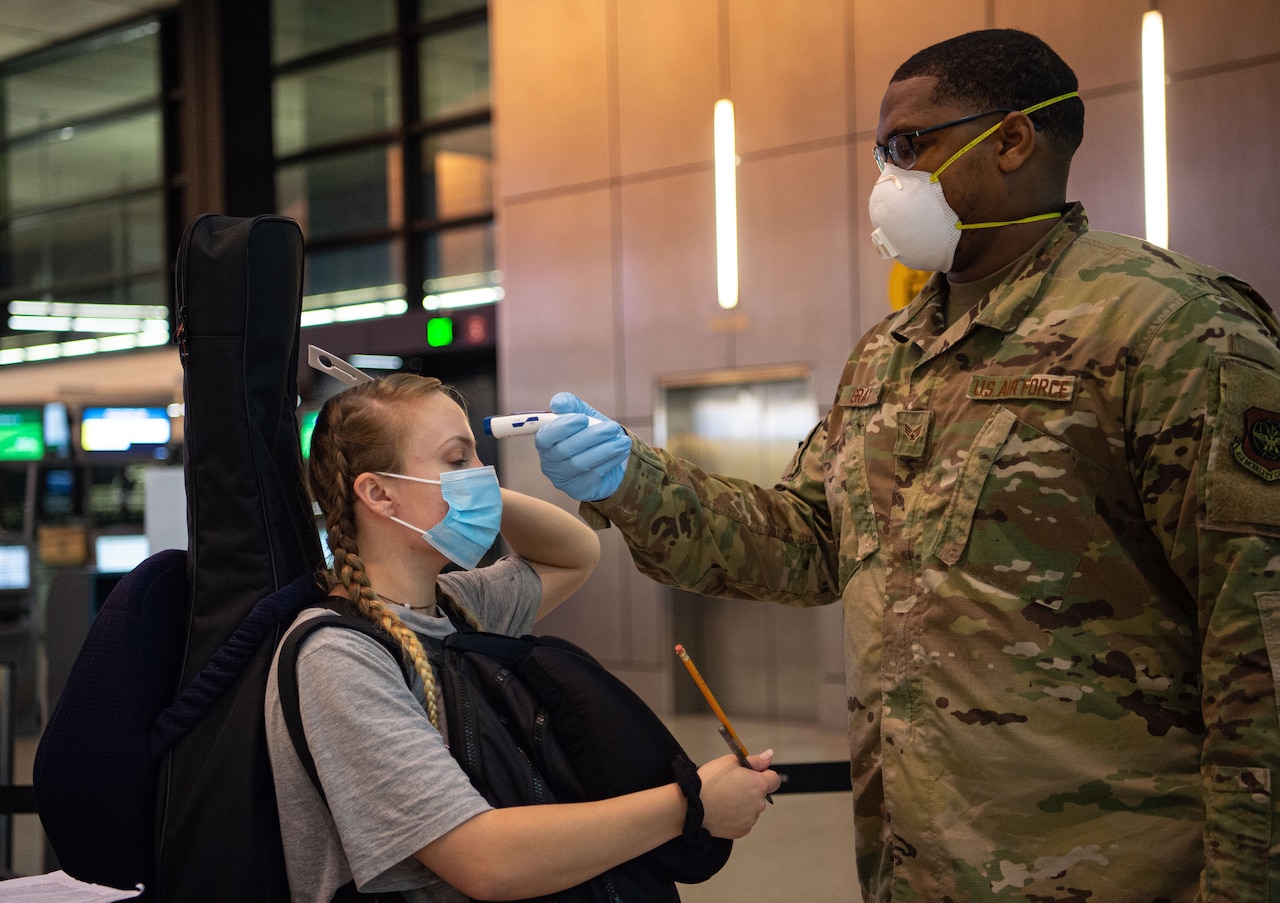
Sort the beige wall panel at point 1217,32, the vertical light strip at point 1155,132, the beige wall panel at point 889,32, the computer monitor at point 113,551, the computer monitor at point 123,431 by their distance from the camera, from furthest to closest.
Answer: the computer monitor at point 123,431 → the computer monitor at point 113,551 → the beige wall panel at point 889,32 → the vertical light strip at point 1155,132 → the beige wall panel at point 1217,32

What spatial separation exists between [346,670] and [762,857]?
1414 mm

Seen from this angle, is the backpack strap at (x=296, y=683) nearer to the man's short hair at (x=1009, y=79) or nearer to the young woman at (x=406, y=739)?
the young woman at (x=406, y=739)

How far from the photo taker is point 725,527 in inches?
67.0

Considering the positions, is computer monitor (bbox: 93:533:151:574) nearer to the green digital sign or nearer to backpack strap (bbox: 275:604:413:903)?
the green digital sign

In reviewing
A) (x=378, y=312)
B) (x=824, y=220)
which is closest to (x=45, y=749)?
(x=824, y=220)

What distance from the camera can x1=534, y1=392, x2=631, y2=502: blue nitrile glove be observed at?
156 cm

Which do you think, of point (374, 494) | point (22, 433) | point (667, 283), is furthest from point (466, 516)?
point (22, 433)

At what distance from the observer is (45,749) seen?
1.37m

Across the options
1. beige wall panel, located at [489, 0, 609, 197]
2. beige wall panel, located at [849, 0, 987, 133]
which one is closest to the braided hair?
beige wall panel, located at [849, 0, 987, 133]

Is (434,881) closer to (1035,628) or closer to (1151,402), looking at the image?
(1035,628)

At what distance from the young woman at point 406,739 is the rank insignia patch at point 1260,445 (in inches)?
25.8

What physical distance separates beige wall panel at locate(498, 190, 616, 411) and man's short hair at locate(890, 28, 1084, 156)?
489 centimetres

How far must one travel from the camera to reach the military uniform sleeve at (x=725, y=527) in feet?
5.47

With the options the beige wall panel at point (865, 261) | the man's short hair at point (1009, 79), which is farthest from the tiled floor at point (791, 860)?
the beige wall panel at point (865, 261)
